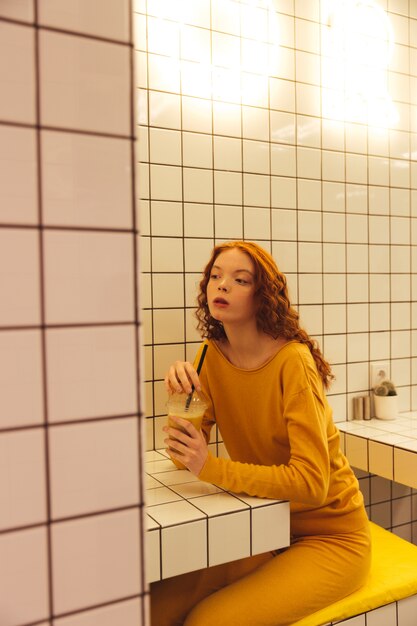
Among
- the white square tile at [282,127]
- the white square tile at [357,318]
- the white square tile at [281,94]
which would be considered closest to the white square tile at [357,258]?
the white square tile at [357,318]

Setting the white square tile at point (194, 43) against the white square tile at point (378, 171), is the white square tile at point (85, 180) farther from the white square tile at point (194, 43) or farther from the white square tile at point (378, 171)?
the white square tile at point (378, 171)

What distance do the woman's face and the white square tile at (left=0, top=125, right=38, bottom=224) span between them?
119 centimetres

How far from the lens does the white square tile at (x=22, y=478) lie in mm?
601

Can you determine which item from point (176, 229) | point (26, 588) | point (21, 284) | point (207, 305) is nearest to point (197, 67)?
point (176, 229)

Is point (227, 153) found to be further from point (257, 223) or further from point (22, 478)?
point (22, 478)

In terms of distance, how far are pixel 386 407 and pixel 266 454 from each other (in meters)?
0.99

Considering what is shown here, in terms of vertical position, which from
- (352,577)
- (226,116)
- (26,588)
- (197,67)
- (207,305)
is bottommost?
(352,577)

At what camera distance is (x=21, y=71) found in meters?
0.60

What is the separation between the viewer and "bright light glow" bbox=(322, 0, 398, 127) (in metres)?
2.46

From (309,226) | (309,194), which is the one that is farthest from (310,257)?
(309,194)

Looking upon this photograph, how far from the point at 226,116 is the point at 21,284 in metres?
1.79

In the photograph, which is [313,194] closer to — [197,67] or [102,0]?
[197,67]

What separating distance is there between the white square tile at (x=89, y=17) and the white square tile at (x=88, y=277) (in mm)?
233

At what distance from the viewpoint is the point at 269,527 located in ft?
4.87
